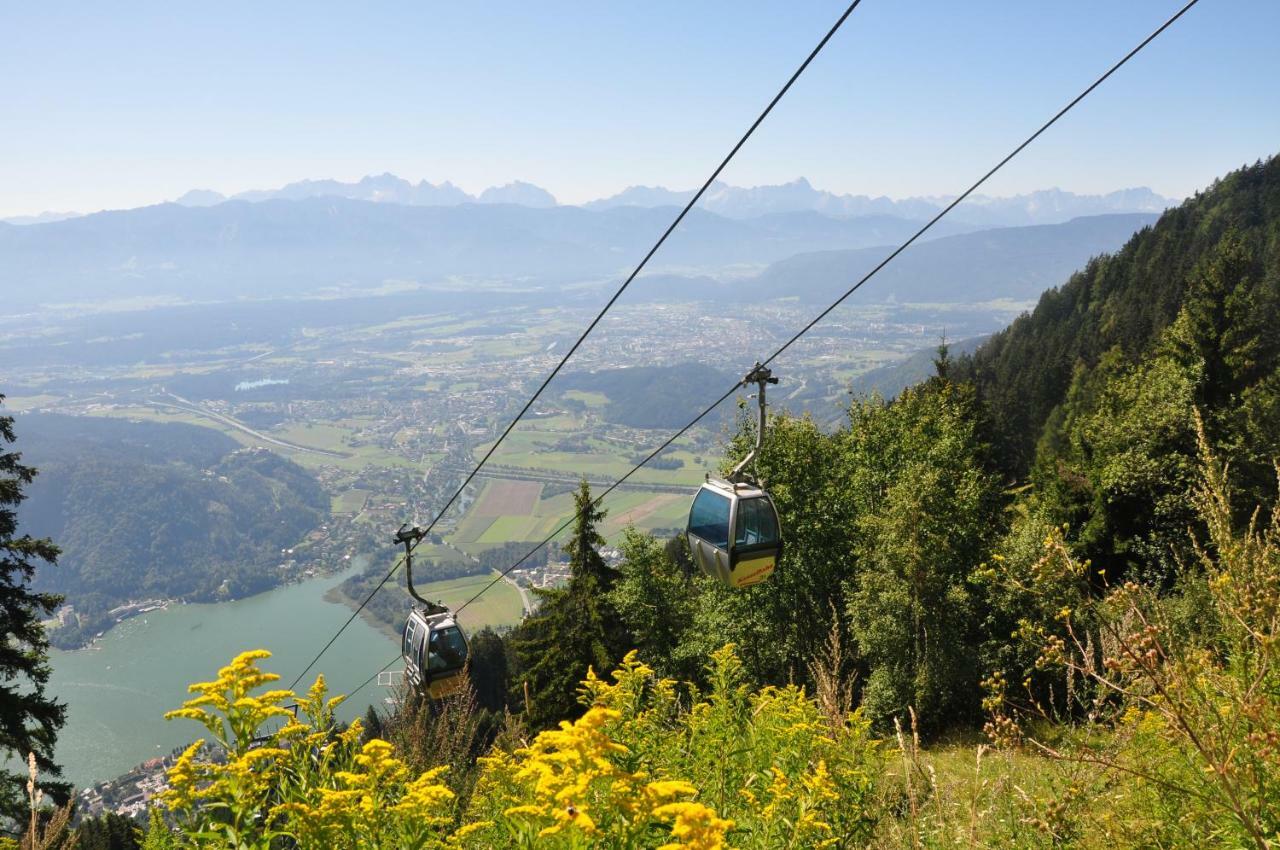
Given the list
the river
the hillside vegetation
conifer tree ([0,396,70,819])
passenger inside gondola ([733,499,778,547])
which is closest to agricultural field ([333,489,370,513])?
the river

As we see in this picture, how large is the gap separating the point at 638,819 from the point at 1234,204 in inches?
3879

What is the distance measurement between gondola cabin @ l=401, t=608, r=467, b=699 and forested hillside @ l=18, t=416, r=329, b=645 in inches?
5049

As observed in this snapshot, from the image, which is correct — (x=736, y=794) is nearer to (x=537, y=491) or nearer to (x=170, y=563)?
Result: (x=537, y=491)

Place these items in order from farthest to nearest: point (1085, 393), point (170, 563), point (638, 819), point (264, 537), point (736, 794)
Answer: point (264, 537), point (170, 563), point (1085, 393), point (736, 794), point (638, 819)

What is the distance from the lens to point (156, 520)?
140m

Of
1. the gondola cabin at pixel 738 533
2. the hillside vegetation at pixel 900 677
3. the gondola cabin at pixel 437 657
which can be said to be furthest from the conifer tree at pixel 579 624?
the gondola cabin at pixel 738 533

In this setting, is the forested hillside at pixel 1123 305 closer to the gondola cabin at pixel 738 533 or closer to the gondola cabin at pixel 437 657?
the gondola cabin at pixel 738 533

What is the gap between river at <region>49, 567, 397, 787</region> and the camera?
75312 mm

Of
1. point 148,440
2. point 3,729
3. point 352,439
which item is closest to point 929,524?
point 3,729

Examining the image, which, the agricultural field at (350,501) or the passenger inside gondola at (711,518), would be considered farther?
the agricultural field at (350,501)

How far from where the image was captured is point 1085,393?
48.3m

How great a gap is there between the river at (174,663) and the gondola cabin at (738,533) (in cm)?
7293

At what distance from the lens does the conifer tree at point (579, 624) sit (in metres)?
22.6

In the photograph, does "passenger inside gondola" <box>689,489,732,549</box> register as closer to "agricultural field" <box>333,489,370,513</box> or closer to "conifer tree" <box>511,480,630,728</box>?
"conifer tree" <box>511,480,630,728</box>
